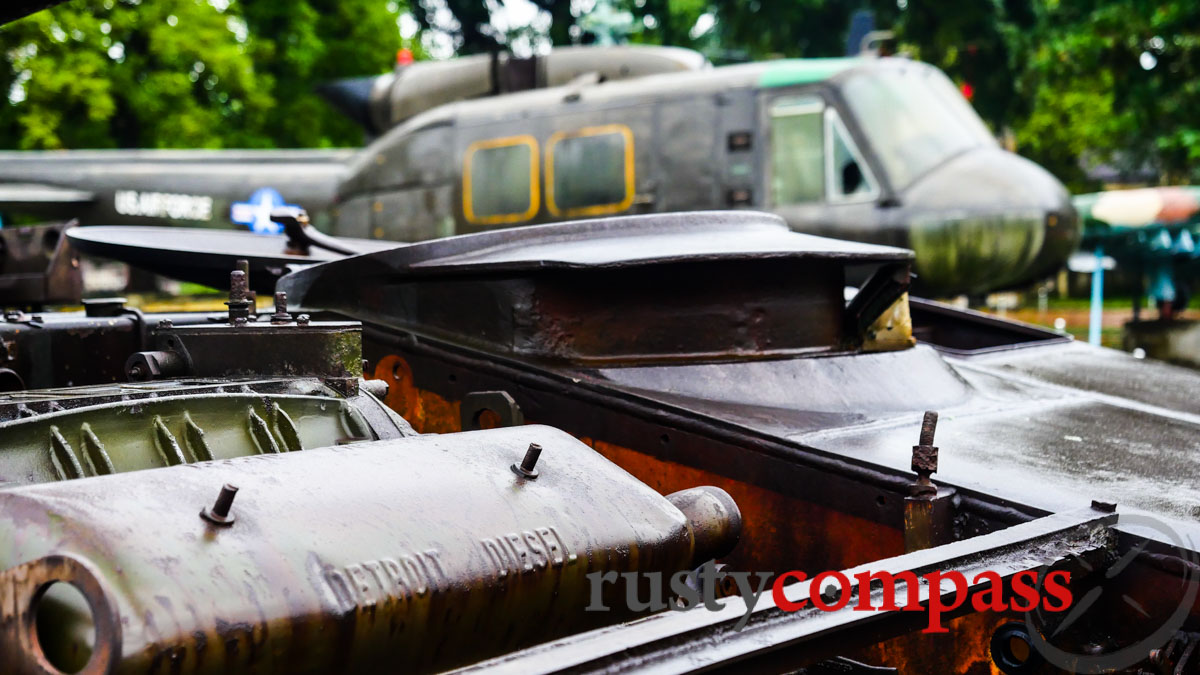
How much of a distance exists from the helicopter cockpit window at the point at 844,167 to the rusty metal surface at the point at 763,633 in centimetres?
712

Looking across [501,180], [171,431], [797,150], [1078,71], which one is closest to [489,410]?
[171,431]

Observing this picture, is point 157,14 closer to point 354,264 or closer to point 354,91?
point 354,91

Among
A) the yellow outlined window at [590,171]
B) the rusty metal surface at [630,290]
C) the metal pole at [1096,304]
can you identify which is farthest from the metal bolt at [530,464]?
the metal pole at [1096,304]

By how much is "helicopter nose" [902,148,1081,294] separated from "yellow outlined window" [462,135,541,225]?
2947 millimetres

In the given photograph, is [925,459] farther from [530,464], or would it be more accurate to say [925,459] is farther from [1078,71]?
[1078,71]

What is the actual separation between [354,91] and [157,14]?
11.5 m

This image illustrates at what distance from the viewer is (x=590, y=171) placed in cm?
953

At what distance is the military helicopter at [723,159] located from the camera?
9031mm

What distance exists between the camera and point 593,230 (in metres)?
3.69

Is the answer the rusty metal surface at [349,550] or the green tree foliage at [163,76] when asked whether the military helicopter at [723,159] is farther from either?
the green tree foliage at [163,76]

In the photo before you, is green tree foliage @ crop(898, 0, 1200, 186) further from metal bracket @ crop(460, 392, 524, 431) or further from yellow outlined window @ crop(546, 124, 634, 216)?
metal bracket @ crop(460, 392, 524, 431)

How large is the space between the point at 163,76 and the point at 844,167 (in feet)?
51.2

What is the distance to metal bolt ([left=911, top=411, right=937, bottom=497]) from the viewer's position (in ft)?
8.36

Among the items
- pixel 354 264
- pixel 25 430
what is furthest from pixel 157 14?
pixel 25 430
